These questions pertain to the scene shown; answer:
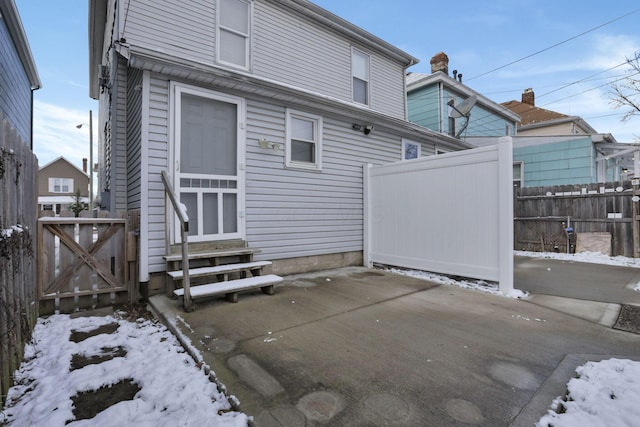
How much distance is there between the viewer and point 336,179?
670cm

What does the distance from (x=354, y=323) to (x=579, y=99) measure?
1682 cm

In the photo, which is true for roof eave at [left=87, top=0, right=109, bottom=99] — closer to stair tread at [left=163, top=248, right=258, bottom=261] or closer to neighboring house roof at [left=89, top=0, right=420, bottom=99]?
neighboring house roof at [left=89, top=0, right=420, bottom=99]

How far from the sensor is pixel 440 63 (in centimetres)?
1205

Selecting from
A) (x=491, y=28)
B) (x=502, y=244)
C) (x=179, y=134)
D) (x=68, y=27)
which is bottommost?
(x=502, y=244)

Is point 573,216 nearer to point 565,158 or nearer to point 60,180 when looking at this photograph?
point 565,158

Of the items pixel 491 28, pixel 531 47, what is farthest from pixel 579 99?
pixel 491 28

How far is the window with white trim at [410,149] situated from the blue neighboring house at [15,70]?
25.9ft

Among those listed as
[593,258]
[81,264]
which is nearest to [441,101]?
[593,258]

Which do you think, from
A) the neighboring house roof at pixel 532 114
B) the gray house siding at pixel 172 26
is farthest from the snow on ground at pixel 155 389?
the neighboring house roof at pixel 532 114

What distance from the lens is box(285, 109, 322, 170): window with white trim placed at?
6.00m

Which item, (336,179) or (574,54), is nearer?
(336,179)

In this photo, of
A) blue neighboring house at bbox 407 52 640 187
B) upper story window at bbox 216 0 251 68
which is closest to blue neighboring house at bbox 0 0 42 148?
upper story window at bbox 216 0 251 68

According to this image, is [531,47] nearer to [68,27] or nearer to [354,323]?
[354,323]

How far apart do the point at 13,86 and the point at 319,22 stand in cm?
762
